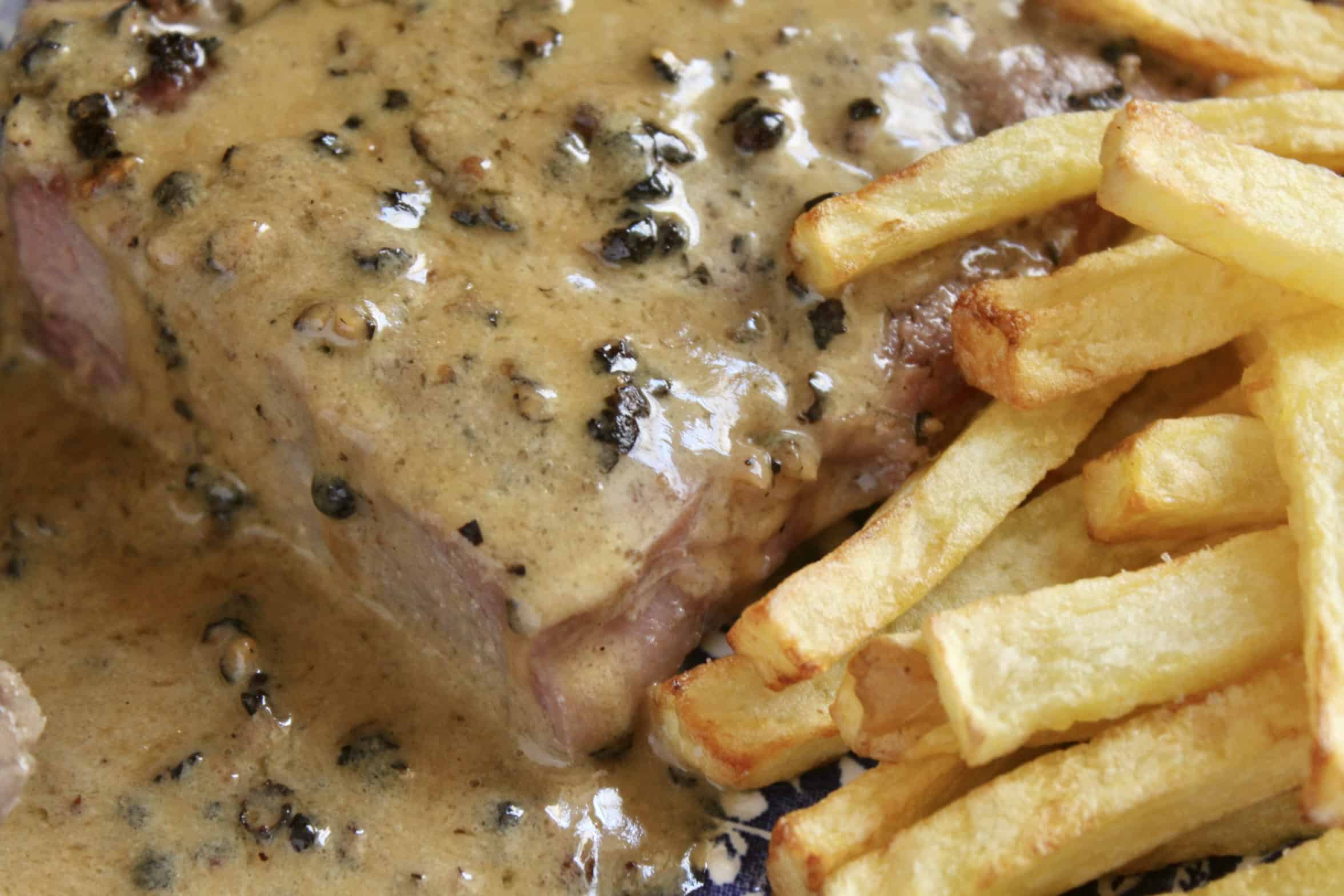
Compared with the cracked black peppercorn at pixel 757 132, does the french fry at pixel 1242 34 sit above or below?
above

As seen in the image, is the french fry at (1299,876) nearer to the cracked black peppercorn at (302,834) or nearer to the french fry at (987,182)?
the french fry at (987,182)

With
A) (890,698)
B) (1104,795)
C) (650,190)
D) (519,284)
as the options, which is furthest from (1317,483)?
(519,284)

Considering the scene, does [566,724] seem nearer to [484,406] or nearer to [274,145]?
[484,406]

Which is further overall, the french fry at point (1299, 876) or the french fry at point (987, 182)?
the french fry at point (987, 182)

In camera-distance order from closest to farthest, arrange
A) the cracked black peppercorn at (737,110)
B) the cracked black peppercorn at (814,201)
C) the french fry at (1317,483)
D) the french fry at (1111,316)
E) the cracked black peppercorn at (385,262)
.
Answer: the french fry at (1317,483), the french fry at (1111,316), the cracked black peppercorn at (385,262), the cracked black peppercorn at (814,201), the cracked black peppercorn at (737,110)

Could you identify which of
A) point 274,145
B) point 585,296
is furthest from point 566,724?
point 274,145

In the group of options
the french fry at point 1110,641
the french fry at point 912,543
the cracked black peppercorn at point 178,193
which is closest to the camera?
the french fry at point 1110,641

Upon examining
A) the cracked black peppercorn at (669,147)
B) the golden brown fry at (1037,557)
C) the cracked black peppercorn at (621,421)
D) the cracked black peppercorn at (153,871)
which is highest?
the cracked black peppercorn at (669,147)

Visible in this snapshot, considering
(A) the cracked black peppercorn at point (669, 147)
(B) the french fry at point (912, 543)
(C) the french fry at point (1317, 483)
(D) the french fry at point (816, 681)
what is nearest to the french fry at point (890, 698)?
(B) the french fry at point (912, 543)

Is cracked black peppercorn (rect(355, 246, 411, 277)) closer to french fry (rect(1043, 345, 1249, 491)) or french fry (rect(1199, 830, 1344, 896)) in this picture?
french fry (rect(1043, 345, 1249, 491))
